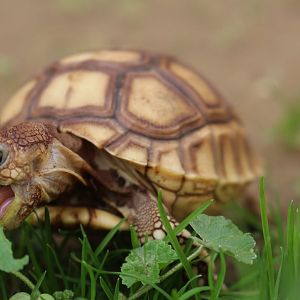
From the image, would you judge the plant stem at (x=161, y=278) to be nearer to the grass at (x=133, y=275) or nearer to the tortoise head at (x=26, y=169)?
the grass at (x=133, y=275)

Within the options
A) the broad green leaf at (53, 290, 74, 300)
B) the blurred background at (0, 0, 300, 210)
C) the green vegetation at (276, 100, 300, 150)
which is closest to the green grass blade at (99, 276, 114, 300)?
the broad green leaf at (53, 290, 74, 300)

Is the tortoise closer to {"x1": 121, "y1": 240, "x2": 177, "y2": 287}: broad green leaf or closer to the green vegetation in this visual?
{"x1": 121, "y1": 240, "x2": 177, "y2": 287}: broad green leaf

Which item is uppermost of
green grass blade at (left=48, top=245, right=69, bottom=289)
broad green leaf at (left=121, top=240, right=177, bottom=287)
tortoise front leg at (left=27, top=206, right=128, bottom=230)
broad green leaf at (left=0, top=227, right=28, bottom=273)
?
broad green leaf at (left=0, top=227, right=28, bottom=273)

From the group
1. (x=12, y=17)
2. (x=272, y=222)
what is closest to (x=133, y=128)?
(x=272, y=222)

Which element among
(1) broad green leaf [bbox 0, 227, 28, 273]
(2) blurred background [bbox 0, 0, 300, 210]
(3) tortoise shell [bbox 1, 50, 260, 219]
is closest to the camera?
(1) broad green leaf [bbox 0, 227, 28, 273]

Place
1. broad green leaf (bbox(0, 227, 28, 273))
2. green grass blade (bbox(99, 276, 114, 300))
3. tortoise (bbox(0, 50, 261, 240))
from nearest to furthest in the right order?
broad green leaf (bbox(0, 227, 28, 273))
green grass blade (bbox(99, 276, 114, 300))
tortoise (bbox(0, 50, 261, 240))

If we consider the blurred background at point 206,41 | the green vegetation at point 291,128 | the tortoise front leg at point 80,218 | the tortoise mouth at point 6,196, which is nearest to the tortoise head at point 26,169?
the tortoise mouth at point 6,196

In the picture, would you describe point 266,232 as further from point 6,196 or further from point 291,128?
point 291,128
